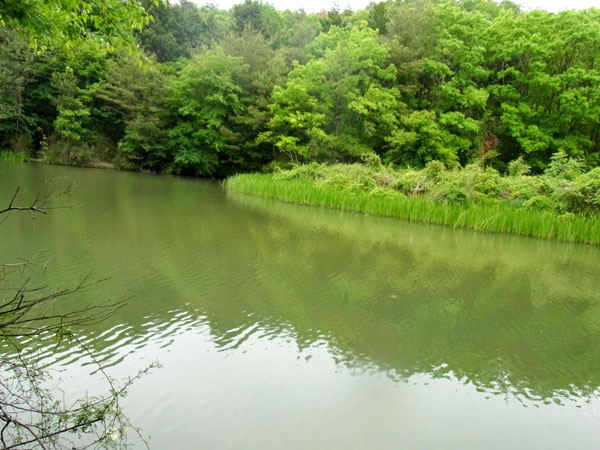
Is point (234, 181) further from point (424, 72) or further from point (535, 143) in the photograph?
point (535, 143)

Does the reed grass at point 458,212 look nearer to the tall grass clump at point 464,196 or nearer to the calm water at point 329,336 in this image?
the tall grass clump at point 464,196

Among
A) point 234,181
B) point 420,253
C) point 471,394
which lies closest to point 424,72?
point 234,181

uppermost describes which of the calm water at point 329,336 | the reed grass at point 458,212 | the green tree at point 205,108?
the green tree at point 205,108

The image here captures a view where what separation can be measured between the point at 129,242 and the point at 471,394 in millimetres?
Result: 5239

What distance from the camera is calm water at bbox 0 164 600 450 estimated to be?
2793 millimetres

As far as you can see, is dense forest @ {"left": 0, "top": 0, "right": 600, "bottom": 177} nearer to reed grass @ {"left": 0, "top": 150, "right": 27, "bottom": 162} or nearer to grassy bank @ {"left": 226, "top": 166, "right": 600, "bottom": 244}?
reed grass @ {"left": 0, "top": 150, "right": 27, "bottom": 162}

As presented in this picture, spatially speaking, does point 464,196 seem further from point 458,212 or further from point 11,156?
point 11,156

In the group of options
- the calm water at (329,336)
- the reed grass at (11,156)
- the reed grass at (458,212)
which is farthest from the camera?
the reed grass at (11,156)

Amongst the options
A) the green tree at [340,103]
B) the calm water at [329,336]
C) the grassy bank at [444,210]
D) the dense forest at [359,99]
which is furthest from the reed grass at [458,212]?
the dense forest at [359,99]

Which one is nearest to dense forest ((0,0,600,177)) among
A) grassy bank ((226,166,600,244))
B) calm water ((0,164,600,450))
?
grassy bank ((226,166,600,244))

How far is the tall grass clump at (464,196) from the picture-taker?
10.1m

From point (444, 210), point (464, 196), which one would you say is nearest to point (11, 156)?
point (444, 210)

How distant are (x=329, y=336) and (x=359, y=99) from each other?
1418 centimetres

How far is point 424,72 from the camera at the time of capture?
734 inches
